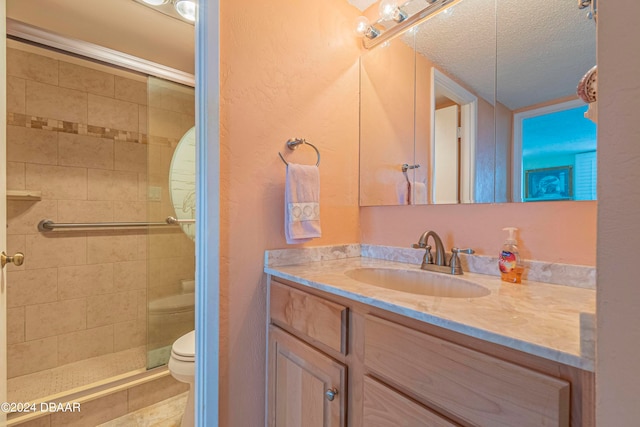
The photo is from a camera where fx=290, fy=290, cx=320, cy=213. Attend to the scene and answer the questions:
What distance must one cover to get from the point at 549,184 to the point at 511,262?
290 millimetres

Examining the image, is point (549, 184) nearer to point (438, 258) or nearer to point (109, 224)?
point (438, 258)

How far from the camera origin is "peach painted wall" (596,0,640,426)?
385 millimetres

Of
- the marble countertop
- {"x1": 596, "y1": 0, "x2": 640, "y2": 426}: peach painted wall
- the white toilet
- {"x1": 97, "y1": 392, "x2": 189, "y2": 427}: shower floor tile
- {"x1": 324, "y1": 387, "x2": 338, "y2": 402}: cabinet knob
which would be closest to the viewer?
{"x1": 596, "y1": 0, "x2": 640, "y2": 426}: peach painted wall

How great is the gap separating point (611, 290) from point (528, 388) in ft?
0.76

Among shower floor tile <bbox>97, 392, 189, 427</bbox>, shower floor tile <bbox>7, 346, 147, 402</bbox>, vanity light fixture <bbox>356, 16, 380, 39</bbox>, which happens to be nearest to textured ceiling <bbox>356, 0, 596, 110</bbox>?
vanity light fixture <bbox>356, 16, 380, 39</bbox>

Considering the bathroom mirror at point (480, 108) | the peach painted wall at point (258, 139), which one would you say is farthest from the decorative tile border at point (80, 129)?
the bathroom mirror at point (480, 108)

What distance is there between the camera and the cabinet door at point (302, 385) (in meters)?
0.88

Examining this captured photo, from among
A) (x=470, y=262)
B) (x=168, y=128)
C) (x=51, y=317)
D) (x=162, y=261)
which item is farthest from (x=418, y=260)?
(x=51, y=317)

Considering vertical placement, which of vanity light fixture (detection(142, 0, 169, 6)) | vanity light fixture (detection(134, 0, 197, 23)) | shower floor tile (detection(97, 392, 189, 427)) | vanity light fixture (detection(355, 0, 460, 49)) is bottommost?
shower floor tile (detection(97, 392, 189, 427))

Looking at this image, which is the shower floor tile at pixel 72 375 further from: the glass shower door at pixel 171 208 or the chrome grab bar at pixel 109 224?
the chrome grab bar at pixel 109 224

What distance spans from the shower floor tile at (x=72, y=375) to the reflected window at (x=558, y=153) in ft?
7.94

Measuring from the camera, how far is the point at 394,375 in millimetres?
726

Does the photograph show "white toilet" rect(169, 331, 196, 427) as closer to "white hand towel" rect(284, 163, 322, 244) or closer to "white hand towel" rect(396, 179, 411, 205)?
"white hand towel" rect(284, 163, 322, 244)

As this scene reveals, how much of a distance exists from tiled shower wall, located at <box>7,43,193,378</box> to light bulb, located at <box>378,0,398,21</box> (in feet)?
5.10
